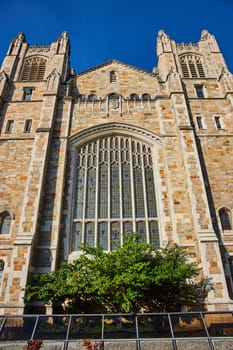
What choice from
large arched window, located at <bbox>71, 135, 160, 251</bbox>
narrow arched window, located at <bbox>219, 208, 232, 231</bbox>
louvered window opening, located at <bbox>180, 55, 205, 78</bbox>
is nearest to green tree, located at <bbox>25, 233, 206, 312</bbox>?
large arched window, located at <bbox>71, 135, 160, 251</bbox>

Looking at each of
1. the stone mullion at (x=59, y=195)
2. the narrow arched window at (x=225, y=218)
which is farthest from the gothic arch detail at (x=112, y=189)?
the narrow arched window at (x=225, y=218)

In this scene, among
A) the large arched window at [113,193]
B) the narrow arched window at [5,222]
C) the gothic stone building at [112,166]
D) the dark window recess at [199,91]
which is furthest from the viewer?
the dark window recess at [199,91]

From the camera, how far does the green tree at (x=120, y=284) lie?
8500mm

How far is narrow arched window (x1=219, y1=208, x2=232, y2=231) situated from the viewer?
12.4m

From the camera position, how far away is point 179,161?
561 inches

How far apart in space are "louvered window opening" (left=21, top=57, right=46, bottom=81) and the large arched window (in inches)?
362

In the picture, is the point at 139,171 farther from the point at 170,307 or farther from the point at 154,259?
the point at 170,307

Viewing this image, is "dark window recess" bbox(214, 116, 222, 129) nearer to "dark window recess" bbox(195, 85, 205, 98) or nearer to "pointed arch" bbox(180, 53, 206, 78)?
"dark window recess" bbox(195, 85, 205, 98)

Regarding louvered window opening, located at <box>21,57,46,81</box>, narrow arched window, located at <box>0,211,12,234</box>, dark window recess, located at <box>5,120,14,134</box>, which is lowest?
narrow arched window, located at <box>0,211,12,234</box>

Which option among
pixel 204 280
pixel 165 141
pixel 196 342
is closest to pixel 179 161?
pixel 165 141

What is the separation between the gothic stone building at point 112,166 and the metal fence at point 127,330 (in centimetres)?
330

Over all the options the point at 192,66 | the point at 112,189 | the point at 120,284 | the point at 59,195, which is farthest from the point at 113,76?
the point at 120,284

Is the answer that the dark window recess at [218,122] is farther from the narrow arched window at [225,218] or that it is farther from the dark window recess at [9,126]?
the dark window recess at [9,126]

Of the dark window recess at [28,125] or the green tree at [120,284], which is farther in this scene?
the dark window recess at [28,125]
